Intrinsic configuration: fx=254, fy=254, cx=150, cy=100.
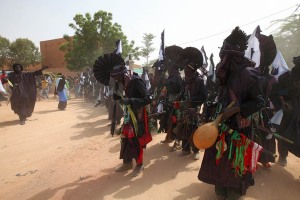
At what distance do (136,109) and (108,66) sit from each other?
0.95m

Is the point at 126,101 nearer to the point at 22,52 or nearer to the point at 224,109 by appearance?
the point at 224,109

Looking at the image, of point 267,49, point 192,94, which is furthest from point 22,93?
point 267,49

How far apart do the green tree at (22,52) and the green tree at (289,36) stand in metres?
29.3

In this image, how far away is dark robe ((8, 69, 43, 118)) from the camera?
10.2 meters

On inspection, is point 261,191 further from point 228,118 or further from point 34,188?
point 34,188

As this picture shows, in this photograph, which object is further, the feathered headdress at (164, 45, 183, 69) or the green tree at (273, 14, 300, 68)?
the green tree at (273, 14, 300, 68)

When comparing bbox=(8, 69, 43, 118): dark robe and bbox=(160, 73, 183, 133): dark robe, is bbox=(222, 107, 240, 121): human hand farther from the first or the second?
bbox=(8, 69, 43, 118): dark robe

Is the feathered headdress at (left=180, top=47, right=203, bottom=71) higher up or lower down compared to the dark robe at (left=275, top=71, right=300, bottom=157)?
higher up

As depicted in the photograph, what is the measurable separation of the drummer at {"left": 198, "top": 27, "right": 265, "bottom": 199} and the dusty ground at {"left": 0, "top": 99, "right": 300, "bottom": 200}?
2.26 feet

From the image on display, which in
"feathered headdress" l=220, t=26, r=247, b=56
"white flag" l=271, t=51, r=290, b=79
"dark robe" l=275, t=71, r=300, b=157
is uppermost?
"feathered headdress" l=220, t=26, r=247, b=56

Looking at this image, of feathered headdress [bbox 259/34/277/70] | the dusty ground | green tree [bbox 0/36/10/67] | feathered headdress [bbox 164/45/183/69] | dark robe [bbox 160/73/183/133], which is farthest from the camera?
green tree [bbox 0/36/10/67]

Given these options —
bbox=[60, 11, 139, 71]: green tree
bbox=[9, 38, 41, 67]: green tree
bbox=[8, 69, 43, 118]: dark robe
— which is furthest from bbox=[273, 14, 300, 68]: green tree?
bbox=[9, 38, 41, 67]: green tree

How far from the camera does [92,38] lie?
24203 mm

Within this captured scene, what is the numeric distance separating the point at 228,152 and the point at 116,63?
2464 mm
